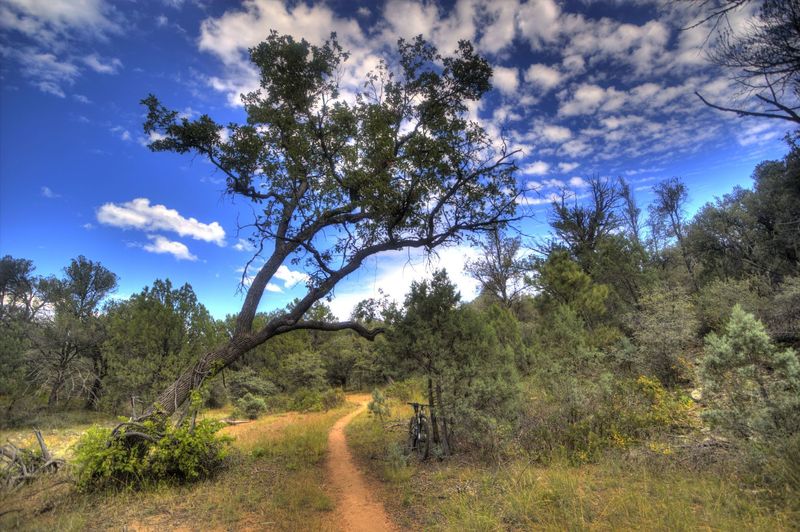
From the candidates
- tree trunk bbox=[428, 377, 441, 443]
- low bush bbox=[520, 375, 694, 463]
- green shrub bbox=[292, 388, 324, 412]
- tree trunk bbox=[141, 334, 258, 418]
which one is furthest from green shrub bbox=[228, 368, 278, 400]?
low bush bbox=[520, 375, 694, 463]

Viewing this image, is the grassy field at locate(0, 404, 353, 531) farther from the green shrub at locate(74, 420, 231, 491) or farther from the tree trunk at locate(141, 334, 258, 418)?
the tree trunk at locate(141, 334, 258, 418)

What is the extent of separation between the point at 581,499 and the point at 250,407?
20897 mm

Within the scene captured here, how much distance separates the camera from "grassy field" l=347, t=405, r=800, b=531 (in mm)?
3389

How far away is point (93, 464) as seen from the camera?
20.3 ft

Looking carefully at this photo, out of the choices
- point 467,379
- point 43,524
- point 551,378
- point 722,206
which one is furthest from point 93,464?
point 722,206

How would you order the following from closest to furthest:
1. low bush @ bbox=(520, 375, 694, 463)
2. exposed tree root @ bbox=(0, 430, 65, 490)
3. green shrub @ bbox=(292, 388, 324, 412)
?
exposed tree root @ bbox=(0, 430, 65, 490)
low bush @ bbox=(520, 375, 694, 463)
green shrub @ bbox=(292, 388, 324, 412)

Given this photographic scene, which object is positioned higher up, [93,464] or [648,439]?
[93,464]

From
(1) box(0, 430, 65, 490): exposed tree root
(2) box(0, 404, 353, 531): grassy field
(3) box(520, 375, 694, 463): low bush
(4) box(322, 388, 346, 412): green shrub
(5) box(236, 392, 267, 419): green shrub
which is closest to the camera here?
(2) box(0, 404, 353, 531): grassy field

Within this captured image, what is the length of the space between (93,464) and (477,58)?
12388mm

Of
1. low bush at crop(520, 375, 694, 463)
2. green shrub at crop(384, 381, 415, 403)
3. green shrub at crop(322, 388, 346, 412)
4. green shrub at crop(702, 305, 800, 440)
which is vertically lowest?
green shrub at crop(322, 388, 346, 412)

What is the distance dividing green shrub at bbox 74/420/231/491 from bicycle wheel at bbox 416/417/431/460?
4712 millimetres

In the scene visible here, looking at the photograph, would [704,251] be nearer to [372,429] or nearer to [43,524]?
[372,429]

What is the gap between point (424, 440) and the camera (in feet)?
30.0

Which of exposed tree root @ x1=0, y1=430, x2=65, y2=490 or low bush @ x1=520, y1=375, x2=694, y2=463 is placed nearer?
exposed tree root @ x1=0, y1=430, x2=65, y2=490
